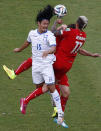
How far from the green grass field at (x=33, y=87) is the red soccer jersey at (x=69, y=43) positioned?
1.63 meters

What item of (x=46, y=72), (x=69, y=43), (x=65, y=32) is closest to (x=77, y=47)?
(x=69, y=43)

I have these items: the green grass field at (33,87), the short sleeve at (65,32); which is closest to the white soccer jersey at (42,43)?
the short sleeve at (65,32)

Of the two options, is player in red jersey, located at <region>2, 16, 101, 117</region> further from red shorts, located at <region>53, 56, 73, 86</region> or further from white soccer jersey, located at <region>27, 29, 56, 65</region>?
white soccer jersey, located at <region>27, 29, 56, 65</region>

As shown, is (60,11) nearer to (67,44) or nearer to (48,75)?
(67,44)

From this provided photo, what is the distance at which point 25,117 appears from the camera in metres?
11.4

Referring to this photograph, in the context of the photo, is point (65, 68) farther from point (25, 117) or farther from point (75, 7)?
point (75, 7)

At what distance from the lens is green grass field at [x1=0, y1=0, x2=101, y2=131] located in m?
11.2

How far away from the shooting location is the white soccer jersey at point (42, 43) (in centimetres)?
1002

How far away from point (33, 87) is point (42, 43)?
10.4 feet

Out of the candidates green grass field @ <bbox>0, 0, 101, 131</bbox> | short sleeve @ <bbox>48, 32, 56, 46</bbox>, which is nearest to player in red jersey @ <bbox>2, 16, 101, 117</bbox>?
short sleeve @ <bbox>48, 32, 56, 46</bbox>

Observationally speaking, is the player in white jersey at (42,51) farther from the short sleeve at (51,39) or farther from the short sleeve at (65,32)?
the short sleeve at (65,32)

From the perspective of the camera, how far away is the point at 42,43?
1009 centimetres

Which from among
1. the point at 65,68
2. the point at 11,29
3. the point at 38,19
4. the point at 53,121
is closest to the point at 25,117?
the point at 53,121

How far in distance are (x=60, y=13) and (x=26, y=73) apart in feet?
13.4
